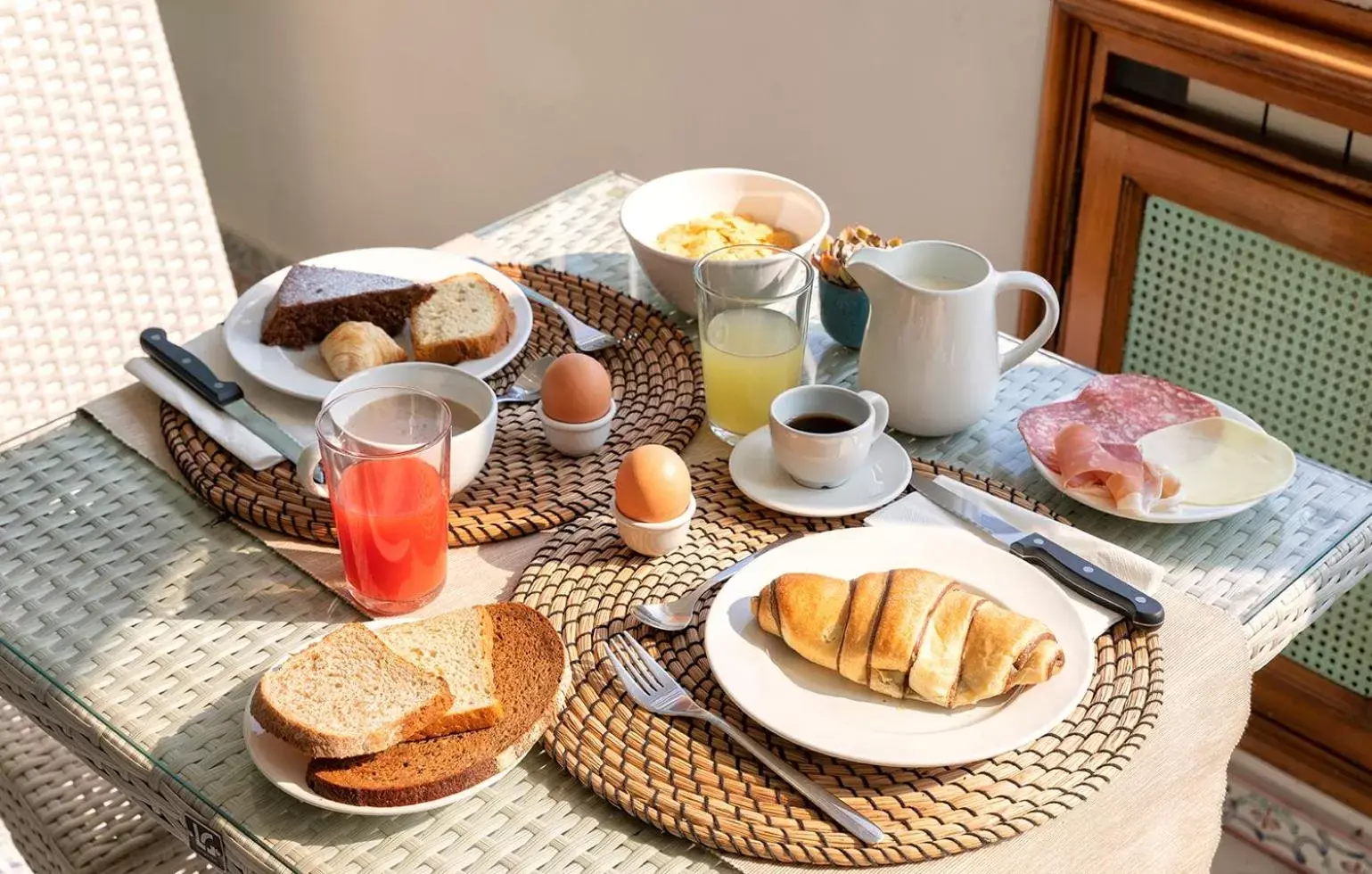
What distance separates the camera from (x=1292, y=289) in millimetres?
1889

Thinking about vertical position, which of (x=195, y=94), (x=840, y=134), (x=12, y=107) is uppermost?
(x=12, y=107)

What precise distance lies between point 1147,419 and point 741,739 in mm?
574

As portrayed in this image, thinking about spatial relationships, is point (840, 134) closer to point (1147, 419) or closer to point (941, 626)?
point (1147, 419)

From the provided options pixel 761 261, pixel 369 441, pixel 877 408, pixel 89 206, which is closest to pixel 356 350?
A: pixel 369 441

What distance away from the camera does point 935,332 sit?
1287 millimetres

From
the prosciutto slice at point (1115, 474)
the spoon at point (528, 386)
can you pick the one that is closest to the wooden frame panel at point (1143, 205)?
the prosciutto slice at point (1115, 474)

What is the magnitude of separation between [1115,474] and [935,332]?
206mm

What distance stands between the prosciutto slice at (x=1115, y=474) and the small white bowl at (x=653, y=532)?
34cm

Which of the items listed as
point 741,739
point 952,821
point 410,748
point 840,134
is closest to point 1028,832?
point 952,821

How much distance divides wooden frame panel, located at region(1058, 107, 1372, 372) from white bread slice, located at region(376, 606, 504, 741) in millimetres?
1279

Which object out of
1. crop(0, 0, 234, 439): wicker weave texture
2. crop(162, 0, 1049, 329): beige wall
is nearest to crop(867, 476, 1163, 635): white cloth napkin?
crop(162, 0, 1049, 329): beige wall

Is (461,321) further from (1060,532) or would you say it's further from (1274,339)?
(1274,339)

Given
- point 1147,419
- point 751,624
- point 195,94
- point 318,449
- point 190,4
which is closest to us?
point 751,624

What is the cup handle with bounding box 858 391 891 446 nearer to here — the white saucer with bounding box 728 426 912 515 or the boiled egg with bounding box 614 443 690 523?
the white saucer with bounding box 728 426 912 515
